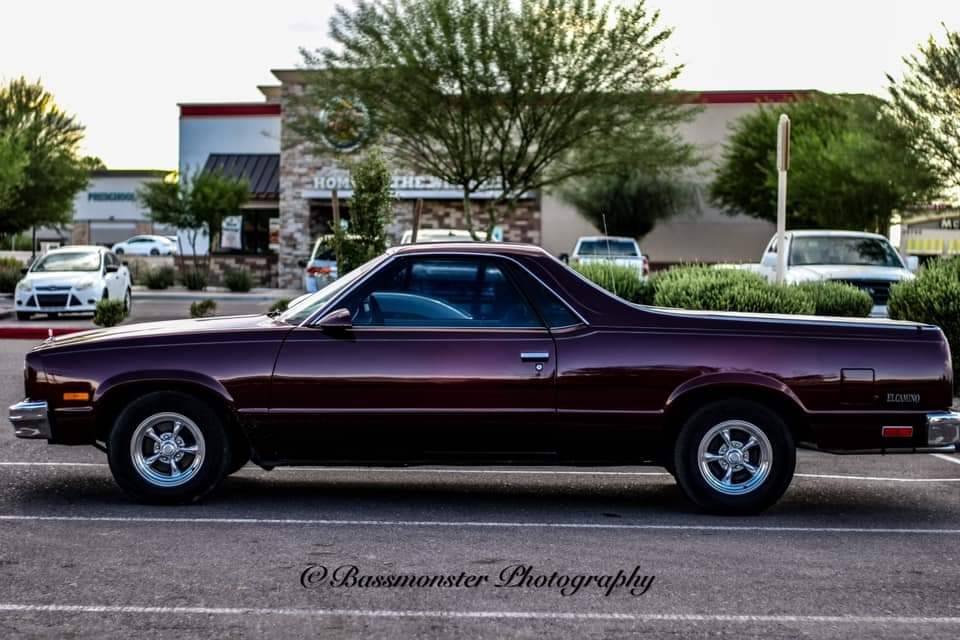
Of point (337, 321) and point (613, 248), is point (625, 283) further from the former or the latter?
point (613, 248)

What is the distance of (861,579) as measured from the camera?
6.28 m

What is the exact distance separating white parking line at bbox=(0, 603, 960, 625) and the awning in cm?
4387

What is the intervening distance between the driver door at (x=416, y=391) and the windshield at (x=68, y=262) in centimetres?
2046

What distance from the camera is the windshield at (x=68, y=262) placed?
27078 millimetres

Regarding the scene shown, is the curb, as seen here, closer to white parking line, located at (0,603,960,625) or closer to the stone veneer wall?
white parking line, located at (0,603,960,625)

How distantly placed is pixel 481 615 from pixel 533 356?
244 cm

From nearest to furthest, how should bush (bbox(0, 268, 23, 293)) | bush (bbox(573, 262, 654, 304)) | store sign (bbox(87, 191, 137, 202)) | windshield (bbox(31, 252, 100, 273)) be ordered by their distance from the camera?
bush (bbox(573, 262, 654, 304)) < windshield (bbox(31, 252, 100, 273)) < bush (bbox(0, 268, 23, 293)) < store sign (bbox(87, 191, 137, 202))

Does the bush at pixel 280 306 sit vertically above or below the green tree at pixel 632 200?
below

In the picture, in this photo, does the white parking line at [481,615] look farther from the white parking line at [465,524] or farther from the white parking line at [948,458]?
the white parking line at [948,458]

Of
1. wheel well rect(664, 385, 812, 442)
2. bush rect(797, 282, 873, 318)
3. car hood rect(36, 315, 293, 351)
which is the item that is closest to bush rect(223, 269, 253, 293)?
bush rect(797, 282, 873, 318)

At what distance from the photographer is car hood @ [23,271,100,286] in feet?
86.0

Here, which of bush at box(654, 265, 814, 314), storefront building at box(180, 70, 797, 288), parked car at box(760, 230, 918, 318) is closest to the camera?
bush at box(654, 265, 814, 314)

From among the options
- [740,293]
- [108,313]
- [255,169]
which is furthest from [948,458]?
[255,169]

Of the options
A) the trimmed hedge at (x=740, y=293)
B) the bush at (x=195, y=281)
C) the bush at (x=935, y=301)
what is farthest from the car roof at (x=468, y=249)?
the bush at (x=195, y=281)
